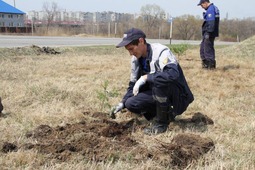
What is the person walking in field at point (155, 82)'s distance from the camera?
3553 mm

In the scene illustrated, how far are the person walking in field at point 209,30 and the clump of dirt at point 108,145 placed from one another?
182 inches

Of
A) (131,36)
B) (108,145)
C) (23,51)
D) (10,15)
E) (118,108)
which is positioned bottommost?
(108,145)

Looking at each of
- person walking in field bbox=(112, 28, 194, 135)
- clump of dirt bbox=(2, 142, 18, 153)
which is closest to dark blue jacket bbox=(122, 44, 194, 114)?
person walking in field bbox=(112, 28, 194, 135)

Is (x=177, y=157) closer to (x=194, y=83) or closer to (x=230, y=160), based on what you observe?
(x=230, y=160)

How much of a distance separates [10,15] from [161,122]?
53353 mm

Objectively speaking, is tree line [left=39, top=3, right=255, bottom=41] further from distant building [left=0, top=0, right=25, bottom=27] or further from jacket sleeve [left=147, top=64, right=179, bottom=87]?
jacket sleeve [left=147, top=64, right=179, bottom=87]

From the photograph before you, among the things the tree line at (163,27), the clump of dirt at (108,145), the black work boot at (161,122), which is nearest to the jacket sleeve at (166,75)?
the black work boot at (161,122)

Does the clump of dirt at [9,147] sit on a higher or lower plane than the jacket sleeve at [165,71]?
lower

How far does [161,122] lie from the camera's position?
382 centimetres

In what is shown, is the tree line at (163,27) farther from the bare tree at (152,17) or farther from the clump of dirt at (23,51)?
the clump of dirt at (23,51)

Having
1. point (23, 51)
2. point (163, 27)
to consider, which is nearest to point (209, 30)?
point (23, 51)

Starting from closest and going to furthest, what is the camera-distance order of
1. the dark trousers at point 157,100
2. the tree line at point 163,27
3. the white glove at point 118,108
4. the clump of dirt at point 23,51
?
the dark trousers at point 157,100
the white glove at point 118,108
the clump of dirt at point 23,51
the tree line at point 163,27

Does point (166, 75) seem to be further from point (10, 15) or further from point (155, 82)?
point (10, 15)

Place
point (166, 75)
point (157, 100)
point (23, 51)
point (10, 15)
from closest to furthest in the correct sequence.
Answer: point (166, 75) < point (157, 100) < point (23, 51) < point (10, 15)
